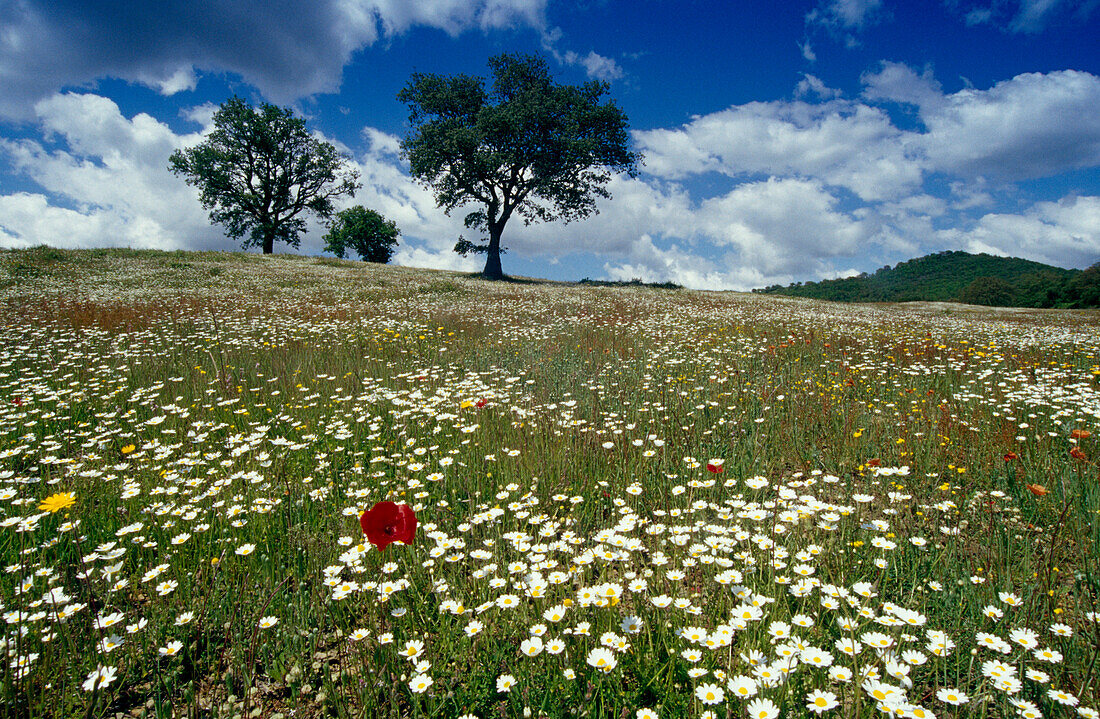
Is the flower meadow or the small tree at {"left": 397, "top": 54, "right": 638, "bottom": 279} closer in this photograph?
the flower meadow

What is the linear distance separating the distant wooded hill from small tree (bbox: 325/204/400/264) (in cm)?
4885

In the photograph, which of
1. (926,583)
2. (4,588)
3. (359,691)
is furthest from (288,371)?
(926,583)

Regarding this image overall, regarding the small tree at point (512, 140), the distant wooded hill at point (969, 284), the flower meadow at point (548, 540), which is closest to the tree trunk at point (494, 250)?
the small tree at point (512, 140)

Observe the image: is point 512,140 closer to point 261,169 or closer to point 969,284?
point 261,169

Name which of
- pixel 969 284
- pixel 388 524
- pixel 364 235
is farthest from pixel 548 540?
pixel 969 284

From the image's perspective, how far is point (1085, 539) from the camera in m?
2.93

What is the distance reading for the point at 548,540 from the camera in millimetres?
3199

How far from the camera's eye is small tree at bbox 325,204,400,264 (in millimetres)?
65562

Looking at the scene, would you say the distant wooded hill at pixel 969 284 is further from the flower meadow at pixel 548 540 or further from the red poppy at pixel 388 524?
the red poppy at pixel 388 524

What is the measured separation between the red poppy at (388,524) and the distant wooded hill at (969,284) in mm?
40794

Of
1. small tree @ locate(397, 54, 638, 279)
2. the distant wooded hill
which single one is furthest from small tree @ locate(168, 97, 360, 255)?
the distant wooded hill

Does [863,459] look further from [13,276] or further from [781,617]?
[13,276]

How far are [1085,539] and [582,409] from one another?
3886mm

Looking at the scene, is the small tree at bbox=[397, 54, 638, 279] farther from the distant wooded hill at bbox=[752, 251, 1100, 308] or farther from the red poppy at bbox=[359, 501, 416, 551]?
the red poppy at bbox=[359, 501, 416, 551]
